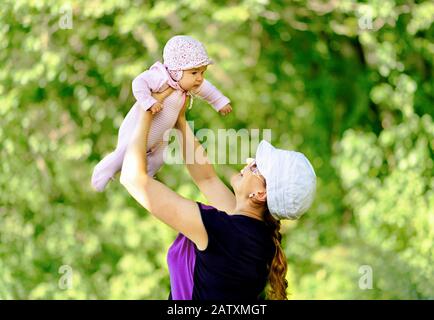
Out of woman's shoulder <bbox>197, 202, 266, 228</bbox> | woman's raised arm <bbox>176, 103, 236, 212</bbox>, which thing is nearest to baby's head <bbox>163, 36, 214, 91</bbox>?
woman's raised arm <bbox>176, 103, 236, 212</bbox>

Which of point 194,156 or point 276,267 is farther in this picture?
point 194,156

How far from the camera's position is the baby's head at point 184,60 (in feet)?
9.20

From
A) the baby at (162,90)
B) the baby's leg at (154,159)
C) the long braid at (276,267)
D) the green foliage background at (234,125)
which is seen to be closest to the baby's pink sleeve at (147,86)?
the baby at (162,90)

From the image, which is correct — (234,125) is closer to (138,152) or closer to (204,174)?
(204,174)

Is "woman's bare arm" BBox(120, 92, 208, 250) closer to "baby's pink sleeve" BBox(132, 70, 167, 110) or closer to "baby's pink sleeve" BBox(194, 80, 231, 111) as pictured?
"baby's pink sleeve" BBox(132, 70, 167, 110)

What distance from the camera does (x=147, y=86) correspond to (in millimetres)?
2795

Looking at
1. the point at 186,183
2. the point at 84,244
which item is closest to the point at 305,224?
the point at 186,183

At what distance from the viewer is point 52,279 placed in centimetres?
670

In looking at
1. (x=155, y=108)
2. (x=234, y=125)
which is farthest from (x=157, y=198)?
(x=234, y=125)

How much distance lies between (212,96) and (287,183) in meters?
0.46

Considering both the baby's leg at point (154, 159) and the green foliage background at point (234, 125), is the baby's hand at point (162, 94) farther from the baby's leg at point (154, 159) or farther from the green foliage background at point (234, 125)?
the green foliage background at point (234, 125)

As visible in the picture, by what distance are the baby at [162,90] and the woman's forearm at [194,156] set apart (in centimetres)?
8

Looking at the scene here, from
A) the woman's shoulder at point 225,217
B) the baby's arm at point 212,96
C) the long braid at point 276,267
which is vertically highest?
the baby's arm at point 212,96

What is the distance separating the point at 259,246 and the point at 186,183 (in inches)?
148
